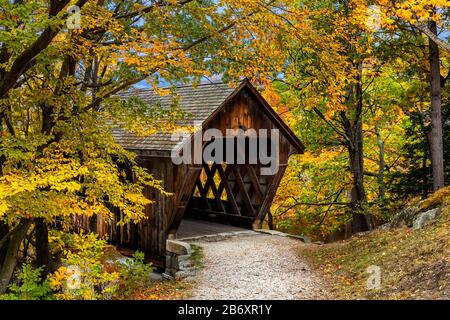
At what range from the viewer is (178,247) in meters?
11.2

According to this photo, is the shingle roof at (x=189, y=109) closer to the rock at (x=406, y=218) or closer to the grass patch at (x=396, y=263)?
the grass patch at (x=396, y=263)

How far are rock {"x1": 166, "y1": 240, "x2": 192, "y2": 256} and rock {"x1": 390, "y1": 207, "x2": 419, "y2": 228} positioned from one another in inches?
193

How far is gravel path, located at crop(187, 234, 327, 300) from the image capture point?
7.88 metres

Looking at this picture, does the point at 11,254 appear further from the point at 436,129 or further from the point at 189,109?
the point at 436,129

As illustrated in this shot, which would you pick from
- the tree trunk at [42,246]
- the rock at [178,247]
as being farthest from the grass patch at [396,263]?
the tree trunk at [42,246]

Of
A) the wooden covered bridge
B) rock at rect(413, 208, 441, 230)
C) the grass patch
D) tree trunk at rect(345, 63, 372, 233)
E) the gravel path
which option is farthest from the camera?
tree trunk at rect(345, 63, 372, 233)

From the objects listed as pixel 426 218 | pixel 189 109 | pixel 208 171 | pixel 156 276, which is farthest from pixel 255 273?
pixel 208 171

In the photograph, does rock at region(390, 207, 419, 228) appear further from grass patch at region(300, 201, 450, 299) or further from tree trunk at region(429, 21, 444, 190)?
tree trunk at region(429, 21, 444, 190)

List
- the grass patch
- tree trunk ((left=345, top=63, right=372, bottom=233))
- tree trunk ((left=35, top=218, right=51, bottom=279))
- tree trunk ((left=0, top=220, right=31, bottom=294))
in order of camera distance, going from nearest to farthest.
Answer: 1. the grass patch
2. tree trunk ((left=0, top=220, right=31, bottom=294))
3. tree trunk ((left=35, top=218, right=51, bottom=279))
4. tree trunk ((left=345, top=63, right=372, bottom=233))

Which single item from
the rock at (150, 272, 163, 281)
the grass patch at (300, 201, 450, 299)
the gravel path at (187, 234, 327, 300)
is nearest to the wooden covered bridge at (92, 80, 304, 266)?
the rock at (150, 272, 163, 281)

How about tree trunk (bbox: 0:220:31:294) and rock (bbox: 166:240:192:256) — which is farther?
rock (bbox: 166:240:192:256)

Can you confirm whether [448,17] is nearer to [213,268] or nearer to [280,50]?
[280,50]
